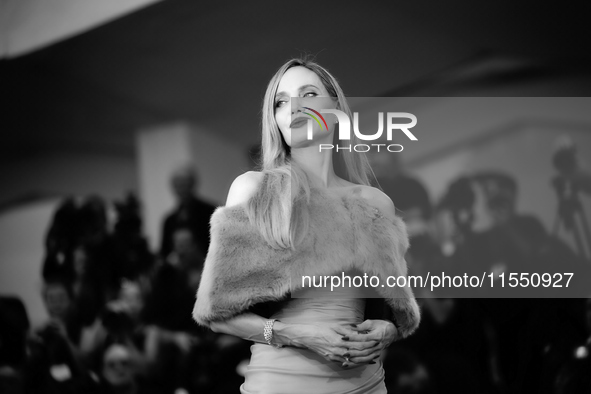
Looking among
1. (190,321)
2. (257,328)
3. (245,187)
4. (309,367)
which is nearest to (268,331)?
(257,328)

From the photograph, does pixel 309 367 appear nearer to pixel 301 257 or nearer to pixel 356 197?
pixel 301 257

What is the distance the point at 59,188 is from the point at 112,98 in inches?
28.3

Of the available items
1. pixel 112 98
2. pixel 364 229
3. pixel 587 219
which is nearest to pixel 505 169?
pixel 587 219

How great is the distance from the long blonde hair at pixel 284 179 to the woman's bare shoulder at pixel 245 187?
2 centimetres

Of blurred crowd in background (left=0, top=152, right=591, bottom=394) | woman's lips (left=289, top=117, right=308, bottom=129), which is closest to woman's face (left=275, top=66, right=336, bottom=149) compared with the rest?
woman's lips (left=289, top=117, right=308, bottom=129)

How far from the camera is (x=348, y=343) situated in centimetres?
144

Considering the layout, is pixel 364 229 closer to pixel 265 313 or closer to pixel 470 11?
pixel 265 313

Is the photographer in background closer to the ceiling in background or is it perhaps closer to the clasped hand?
the ceiling in background

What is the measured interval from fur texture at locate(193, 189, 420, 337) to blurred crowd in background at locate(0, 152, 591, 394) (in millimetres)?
1131

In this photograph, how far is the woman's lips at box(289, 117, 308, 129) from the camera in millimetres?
1646

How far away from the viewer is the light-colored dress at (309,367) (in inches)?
59.5

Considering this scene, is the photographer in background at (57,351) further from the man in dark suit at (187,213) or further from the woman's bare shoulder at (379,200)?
the woman's bare shoulder at (379,200)

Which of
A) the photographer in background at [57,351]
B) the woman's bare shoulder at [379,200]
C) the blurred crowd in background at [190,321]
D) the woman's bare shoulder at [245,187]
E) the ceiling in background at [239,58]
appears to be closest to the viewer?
the woman's bare shoulder at [245,187]

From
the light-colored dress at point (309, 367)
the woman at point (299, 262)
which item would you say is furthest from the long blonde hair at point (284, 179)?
the light-colored dress at point (309, 367)
